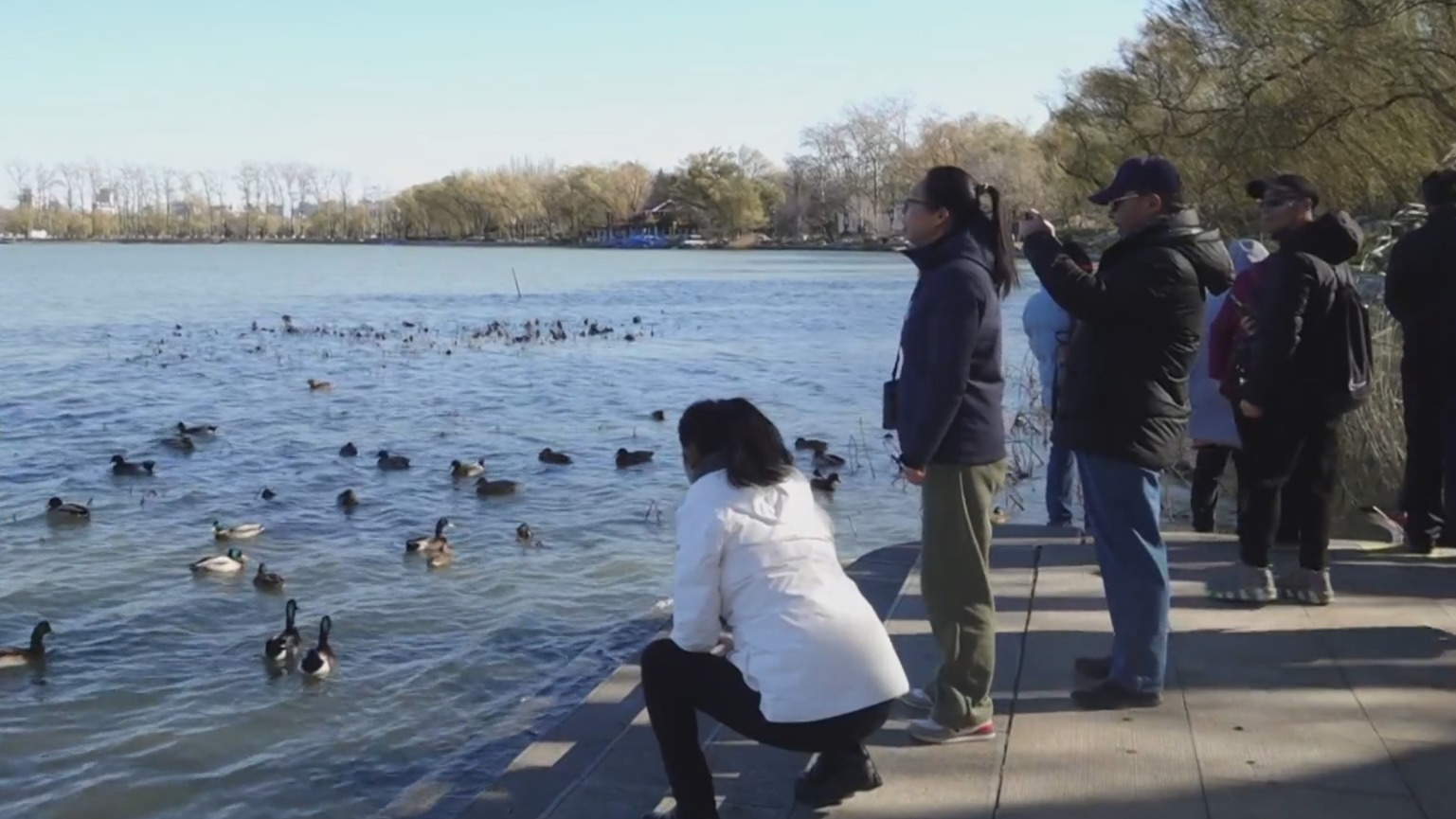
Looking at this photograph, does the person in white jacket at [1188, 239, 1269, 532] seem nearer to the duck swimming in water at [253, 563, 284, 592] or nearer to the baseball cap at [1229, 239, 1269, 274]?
the baseball cap at [1229, 239, 1269, 274]

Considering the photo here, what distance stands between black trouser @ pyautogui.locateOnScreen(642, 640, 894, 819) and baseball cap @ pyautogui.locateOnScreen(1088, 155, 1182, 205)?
1.90 meters

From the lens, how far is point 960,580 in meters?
4.39

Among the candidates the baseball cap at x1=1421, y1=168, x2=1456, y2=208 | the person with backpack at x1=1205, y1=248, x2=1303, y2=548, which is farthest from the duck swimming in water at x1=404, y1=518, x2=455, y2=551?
the baseball cap at x1=1421, y1=168, x2=1456, y2=208

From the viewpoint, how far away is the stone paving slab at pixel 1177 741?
4105mm

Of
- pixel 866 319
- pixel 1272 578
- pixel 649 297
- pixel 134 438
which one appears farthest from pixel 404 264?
pixel 1272 578

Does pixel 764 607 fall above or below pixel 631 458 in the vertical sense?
above

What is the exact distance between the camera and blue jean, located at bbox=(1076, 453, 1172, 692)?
4598 mm

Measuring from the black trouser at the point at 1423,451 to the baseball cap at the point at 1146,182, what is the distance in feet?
8.65

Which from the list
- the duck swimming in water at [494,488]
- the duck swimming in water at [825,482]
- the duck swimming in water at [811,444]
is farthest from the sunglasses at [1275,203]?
the duck swimming in water at [811,444]

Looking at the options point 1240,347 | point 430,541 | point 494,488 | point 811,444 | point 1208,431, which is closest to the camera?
point 1240,347

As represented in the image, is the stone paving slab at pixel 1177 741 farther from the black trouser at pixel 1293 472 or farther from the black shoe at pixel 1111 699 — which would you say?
the black trouser at pixel 1293 472

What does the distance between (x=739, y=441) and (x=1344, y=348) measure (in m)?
3.34

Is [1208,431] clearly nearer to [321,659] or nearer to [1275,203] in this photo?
[1275,203]

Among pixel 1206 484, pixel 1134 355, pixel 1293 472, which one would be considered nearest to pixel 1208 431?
pixel 1206 484
